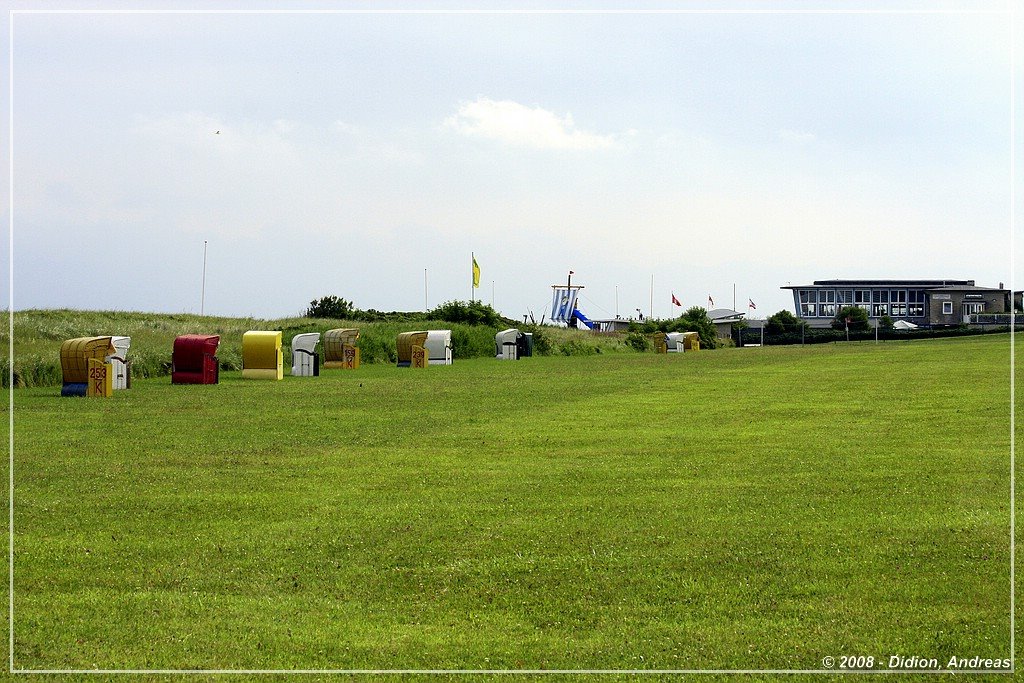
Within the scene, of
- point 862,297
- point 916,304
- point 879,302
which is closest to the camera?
point 916,304

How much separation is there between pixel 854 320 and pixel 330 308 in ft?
179

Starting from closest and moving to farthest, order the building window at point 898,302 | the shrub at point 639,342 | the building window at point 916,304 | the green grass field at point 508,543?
the green grass field at point 508,543 → the shrub at point 639,342 → the building window at point 916,304 → the building window at point 898,302

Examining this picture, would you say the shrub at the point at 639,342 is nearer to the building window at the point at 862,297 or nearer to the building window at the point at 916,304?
the building window at the point at 916,304

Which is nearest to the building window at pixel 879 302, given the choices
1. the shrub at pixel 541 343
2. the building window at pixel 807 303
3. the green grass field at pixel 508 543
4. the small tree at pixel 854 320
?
the building window at pixel 807 303

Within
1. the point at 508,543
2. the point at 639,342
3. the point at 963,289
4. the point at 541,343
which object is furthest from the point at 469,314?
the point at 963,289

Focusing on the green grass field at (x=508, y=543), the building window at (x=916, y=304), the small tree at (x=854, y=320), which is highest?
the building window at (x=916, y=304)

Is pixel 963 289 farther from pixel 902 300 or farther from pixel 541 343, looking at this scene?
pixel 541 343

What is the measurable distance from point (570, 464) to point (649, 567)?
4.51m

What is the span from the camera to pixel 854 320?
319 ft

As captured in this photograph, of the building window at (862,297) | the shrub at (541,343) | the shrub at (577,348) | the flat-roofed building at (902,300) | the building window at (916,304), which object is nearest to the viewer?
the shrub at (541,343)

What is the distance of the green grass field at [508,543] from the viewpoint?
5.47 metres

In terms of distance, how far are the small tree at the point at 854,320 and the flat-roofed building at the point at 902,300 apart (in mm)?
7174

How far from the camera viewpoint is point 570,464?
1131 centimetres

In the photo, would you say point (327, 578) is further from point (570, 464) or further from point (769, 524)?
point (570, 464)
